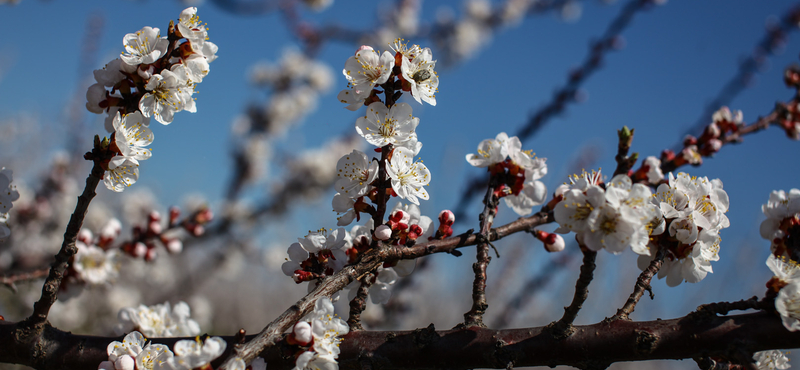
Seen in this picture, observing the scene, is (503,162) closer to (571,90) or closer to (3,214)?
(3,214)

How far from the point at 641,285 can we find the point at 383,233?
0.79 meters

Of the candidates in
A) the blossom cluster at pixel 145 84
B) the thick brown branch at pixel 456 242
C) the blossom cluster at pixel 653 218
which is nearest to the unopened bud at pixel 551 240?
the thick brown branch at pixel 456 242

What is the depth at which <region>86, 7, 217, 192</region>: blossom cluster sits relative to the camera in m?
1.44

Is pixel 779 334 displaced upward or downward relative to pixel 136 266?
downward

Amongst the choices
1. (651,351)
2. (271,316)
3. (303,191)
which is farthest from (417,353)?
(271,316)

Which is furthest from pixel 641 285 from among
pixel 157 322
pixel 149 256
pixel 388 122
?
pixel 149 256

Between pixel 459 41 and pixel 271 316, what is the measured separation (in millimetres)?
10912

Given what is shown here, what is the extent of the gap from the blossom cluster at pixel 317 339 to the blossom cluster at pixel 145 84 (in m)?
0.75

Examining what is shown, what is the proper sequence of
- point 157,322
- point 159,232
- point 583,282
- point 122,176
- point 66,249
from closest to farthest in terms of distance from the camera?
point 583,282, point 66,249, point 122,176, point 157,322, point 159,232

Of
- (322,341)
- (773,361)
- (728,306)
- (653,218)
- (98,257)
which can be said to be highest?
(98,257)

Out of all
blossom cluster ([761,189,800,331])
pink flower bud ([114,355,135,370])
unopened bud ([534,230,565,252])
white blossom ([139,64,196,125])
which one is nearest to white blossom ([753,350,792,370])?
blossom cluster ([761,189,800,331])

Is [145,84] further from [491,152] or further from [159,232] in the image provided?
[159,232]

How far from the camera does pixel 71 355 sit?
146 cm

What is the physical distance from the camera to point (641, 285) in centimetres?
139
